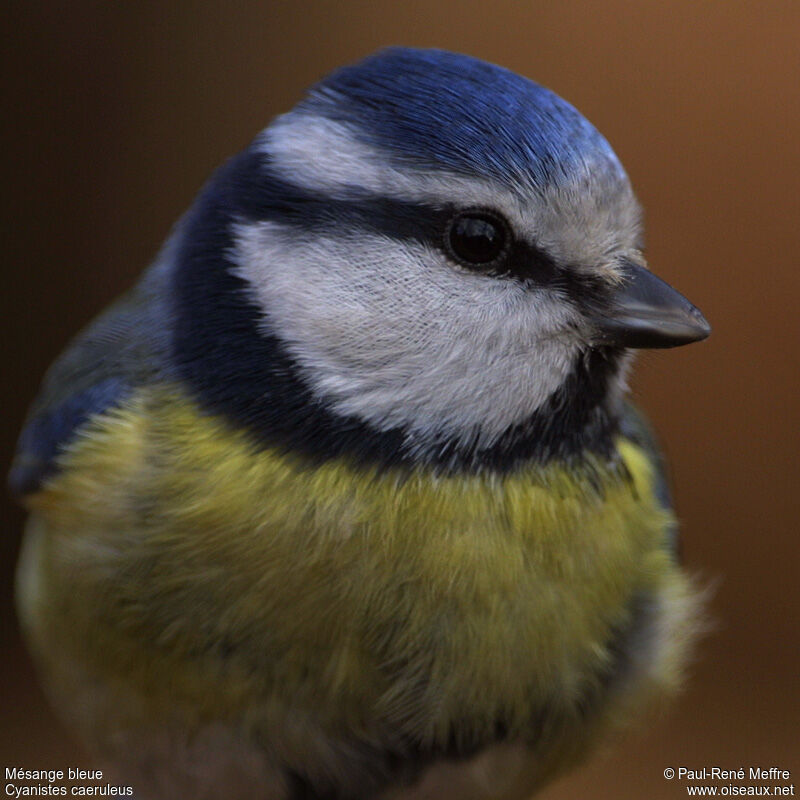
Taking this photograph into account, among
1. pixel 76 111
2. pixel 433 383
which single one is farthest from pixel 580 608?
pixel 76 111

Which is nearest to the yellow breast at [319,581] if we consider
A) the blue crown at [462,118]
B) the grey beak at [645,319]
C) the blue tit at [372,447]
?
the blue tit at [372,447]

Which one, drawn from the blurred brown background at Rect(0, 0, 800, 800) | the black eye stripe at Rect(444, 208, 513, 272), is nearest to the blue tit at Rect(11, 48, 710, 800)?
the black eye stripe at Rect(444, 208, 513, 272)

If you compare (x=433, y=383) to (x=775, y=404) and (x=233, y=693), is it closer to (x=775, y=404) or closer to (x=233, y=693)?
(x=233, y=693)

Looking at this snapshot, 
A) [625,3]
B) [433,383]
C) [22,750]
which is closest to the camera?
[433,383]

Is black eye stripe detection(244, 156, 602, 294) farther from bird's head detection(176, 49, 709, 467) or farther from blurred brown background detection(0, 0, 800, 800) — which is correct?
A: blurred brown background detection(0, 0, 800, 800)

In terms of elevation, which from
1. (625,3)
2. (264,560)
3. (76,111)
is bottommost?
(264,560)

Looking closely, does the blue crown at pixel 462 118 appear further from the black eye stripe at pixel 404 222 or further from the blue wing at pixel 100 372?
the blue wing at pixel 100 372
